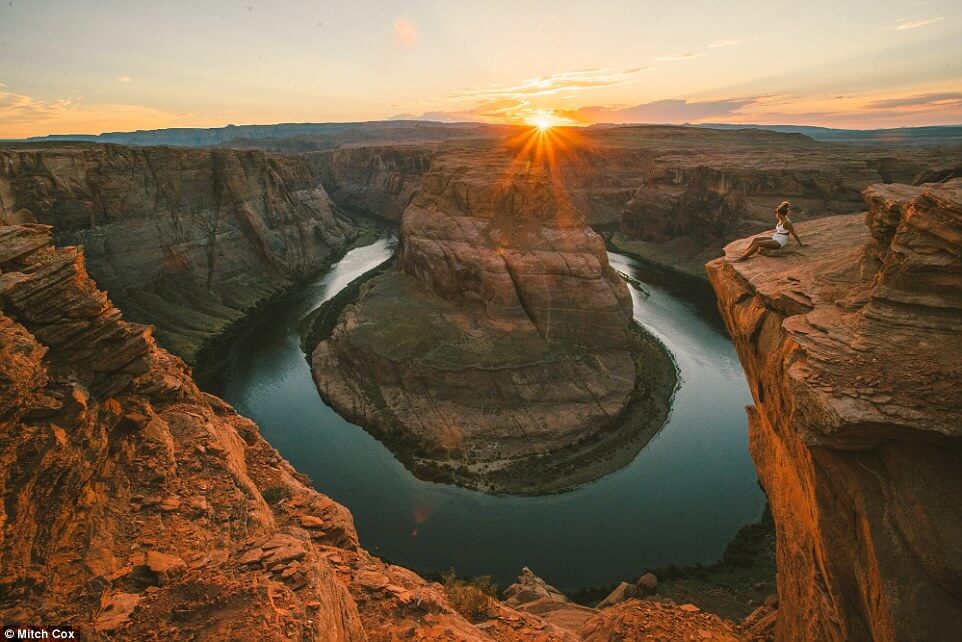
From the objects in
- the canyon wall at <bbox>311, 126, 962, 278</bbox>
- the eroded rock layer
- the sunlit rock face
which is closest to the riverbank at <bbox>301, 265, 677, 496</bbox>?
the eroded rock layer

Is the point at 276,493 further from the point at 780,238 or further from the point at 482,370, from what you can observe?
the point at 482,370

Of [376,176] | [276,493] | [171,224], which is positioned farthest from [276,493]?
[376,176]

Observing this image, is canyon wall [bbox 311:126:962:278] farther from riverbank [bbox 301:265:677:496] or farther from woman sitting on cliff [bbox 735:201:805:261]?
riverbank [bbox 301:265:677:496]

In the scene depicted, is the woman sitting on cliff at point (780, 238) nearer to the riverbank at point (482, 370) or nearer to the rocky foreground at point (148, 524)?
the rocky foreground at point (148, 524)

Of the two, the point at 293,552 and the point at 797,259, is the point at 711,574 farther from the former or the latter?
the point at 293,552

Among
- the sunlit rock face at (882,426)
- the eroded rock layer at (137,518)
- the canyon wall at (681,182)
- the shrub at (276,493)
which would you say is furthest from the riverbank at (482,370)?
the canyon wall at (681,182)

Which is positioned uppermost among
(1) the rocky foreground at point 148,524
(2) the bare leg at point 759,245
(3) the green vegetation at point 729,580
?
(2) the bare leg at point 759,245
